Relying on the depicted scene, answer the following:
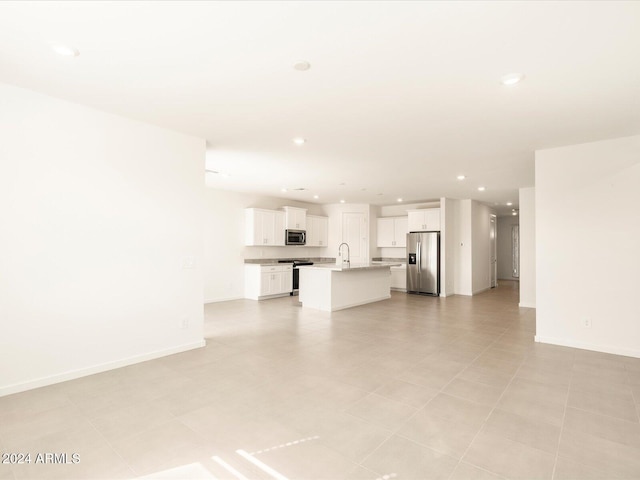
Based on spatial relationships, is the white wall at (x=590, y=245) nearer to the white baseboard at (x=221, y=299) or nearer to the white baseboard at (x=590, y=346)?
the white baseboard at (x=590, y=346)

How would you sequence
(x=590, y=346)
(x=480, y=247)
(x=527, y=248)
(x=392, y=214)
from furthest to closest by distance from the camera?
(x=392, y=214) → (x=480, y=247) → (x=527, y=248) → (x=590, y=346)

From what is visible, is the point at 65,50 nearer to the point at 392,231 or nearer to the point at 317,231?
the point at 317,231

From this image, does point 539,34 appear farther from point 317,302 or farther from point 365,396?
point 317,302

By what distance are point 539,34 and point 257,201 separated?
7339 millimetres

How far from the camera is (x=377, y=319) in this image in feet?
19.6

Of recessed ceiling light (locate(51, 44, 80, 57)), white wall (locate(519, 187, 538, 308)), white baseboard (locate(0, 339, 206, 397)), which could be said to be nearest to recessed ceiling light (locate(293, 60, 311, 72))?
recessed ceiling light (locate(51, 44, 80, 57))

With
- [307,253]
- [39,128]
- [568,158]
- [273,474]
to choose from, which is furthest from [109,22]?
[307,253]

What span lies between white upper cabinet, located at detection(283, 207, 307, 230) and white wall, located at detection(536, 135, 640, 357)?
596 cm

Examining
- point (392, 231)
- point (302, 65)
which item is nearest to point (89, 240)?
point (302, 65)

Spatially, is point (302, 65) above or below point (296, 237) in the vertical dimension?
above

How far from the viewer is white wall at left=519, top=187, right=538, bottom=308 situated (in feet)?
24.1

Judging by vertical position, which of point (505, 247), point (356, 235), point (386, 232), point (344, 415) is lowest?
point (344, 415)

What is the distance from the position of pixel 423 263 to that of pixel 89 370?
7.87 metres

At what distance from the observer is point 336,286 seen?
22.3 ft
